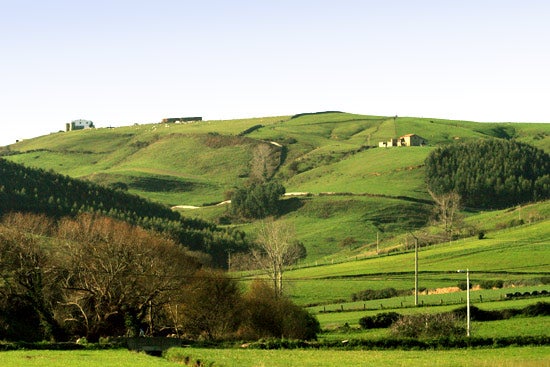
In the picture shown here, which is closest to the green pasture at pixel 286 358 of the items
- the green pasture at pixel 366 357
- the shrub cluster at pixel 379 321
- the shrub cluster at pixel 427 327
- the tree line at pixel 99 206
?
the green pasture at pixel 366 357

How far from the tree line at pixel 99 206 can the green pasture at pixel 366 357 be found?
98.5 metres

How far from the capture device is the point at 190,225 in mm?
187625

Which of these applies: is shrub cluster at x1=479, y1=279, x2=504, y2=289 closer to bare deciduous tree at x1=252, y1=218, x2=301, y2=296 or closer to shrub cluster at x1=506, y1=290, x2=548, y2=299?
shrub cluster at x1=506, y1=290, x2=548, y2=299

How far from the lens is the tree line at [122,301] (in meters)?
77.3

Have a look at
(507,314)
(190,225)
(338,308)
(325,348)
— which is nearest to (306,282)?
(338,308)

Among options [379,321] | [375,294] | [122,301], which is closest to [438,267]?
[375,294]

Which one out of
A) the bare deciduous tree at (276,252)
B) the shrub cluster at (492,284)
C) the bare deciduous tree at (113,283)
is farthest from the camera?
the bare deciduous tree at (276,252)

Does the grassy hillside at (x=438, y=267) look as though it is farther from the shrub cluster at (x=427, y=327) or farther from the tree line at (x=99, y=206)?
the tree line at (x=99, y=206)

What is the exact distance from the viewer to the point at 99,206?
181m

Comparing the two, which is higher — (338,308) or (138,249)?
(138,249)

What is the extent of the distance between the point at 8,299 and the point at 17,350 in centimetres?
2003

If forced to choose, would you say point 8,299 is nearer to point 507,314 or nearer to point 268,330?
point 268,330

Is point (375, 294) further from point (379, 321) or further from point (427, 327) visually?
point (427, 327)

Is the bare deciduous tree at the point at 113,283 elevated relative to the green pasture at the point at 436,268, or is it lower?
elevated
